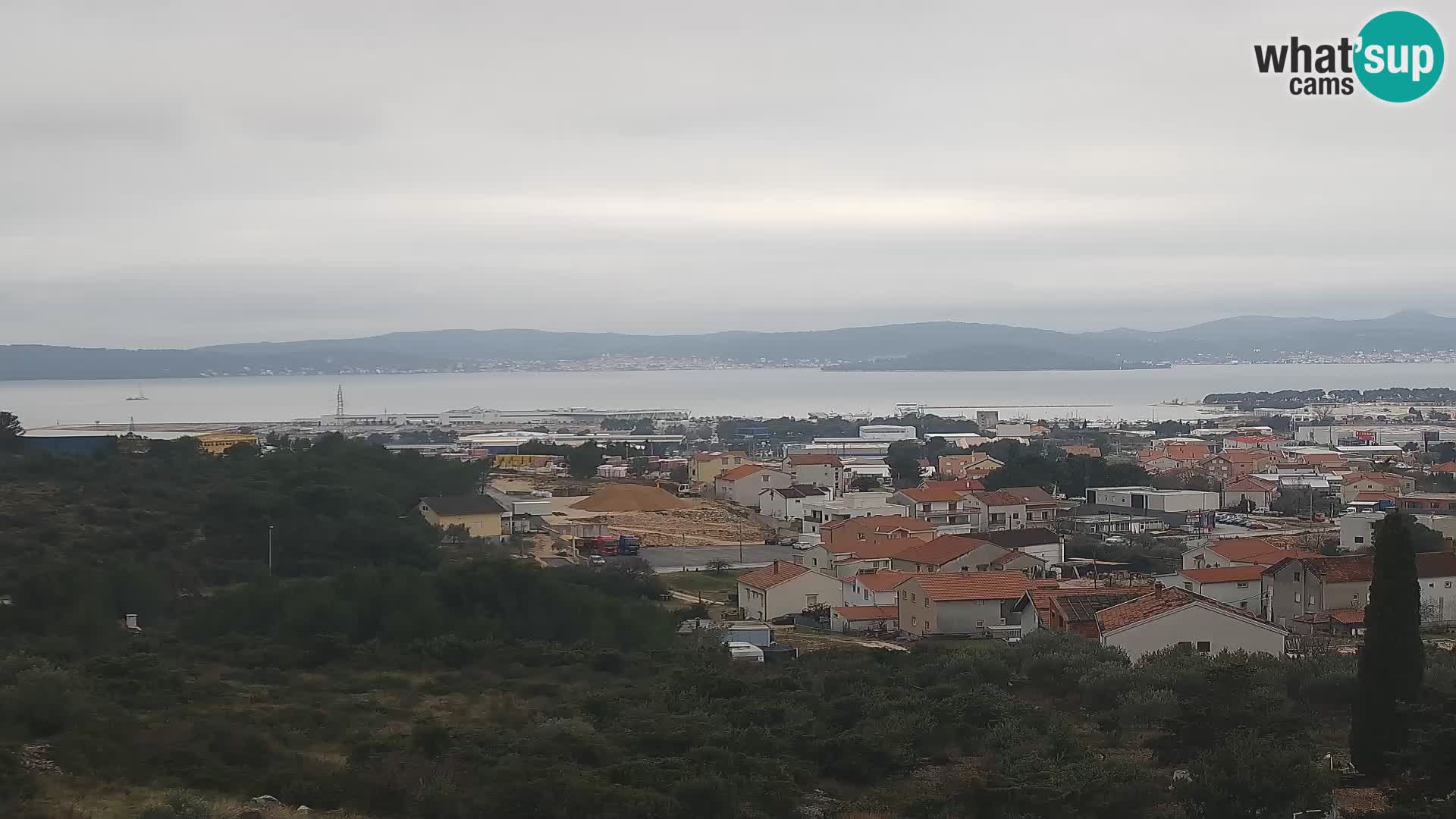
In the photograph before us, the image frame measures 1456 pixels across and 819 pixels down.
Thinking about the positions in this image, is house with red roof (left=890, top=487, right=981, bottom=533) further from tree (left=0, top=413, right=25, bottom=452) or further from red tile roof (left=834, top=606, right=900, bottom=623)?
tree (left=0, top=413, right=25, bottom=452)

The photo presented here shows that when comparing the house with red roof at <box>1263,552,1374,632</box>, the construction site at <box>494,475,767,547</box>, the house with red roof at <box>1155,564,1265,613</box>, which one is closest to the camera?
the house with red roof at <box>1263,552,1374,632</box>

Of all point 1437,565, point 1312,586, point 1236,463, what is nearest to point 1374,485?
point 1236,463

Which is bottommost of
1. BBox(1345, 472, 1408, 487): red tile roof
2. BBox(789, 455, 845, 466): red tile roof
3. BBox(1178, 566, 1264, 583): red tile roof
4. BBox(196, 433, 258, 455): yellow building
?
BBox(1345, 472, 1408, 487): red tile roof

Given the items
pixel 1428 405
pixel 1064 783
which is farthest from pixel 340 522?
pixel 1428 405

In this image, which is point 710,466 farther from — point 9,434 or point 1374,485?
point 9,434

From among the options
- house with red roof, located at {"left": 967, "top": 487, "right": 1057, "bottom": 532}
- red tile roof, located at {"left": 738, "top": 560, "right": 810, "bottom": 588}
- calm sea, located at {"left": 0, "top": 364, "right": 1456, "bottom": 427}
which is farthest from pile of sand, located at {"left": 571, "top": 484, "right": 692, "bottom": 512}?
calm sea, located at {"left": 0, "top": 364, "right": 1456, "bottom": 427}

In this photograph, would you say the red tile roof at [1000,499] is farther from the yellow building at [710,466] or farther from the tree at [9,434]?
the tree at [9,434]

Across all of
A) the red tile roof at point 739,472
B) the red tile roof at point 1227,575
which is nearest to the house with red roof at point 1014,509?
the red tile roof at point 739,472

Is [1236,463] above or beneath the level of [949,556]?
beneath
